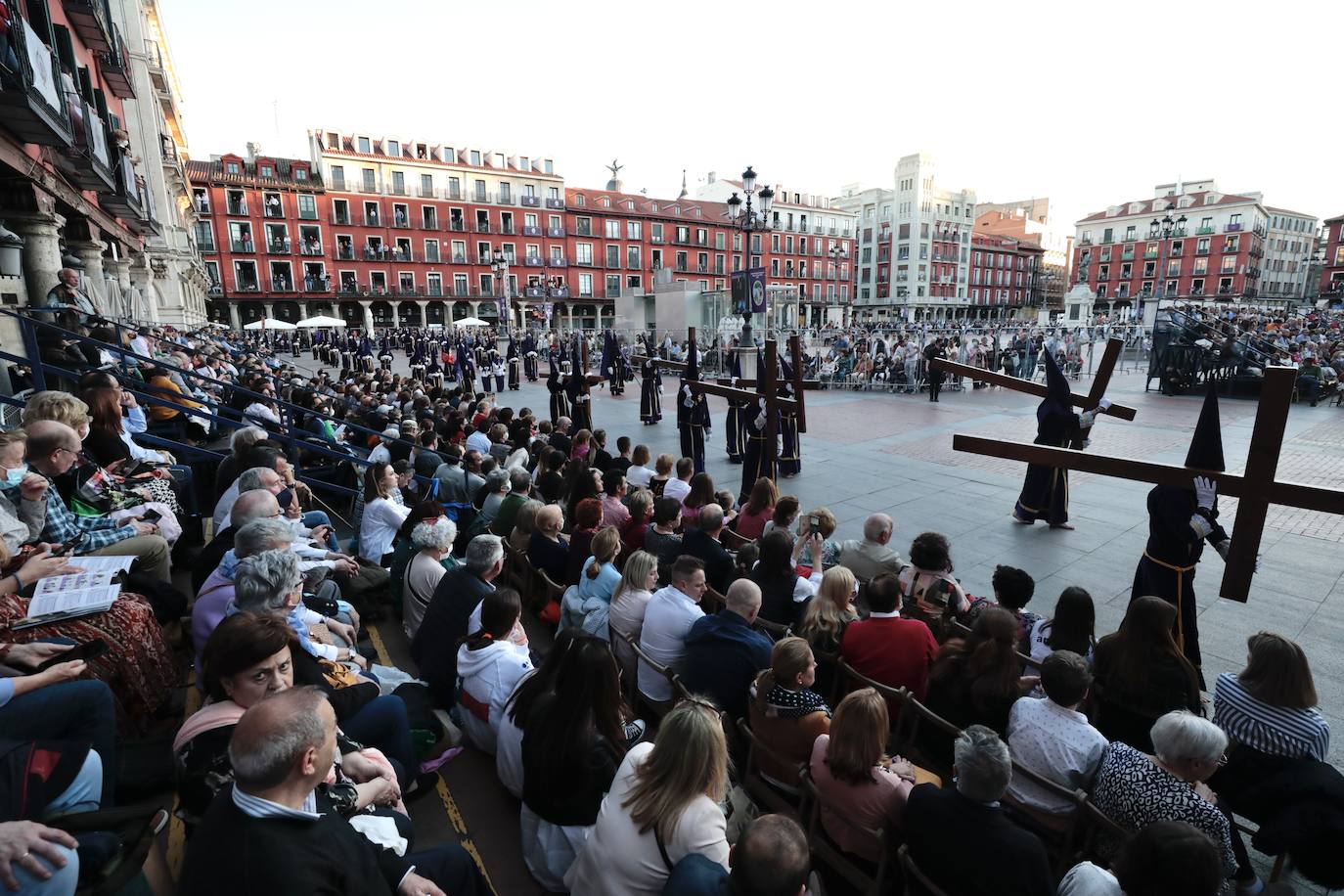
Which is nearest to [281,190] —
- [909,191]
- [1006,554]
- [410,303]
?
[410,303]

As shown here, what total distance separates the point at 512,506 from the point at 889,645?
358cm

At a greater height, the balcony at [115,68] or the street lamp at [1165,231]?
the balcony at [115,68]

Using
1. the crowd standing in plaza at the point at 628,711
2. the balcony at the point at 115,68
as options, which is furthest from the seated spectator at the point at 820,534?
the balcony at the point at 115,68

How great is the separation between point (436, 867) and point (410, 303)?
179ft

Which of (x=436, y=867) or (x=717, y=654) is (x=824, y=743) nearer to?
(x=717, y=654)

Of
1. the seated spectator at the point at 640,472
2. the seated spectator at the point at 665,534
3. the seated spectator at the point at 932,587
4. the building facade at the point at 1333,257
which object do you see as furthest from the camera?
the building facade at the point at 1333,257

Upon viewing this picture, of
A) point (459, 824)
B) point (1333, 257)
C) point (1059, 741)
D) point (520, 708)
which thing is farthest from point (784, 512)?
point (1333, 257)

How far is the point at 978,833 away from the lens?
2.16 m

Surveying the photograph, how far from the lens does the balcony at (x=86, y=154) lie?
10234mm

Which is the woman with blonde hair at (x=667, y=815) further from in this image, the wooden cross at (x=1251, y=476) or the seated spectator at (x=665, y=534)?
the wooden cross at (x=1251, y=476)

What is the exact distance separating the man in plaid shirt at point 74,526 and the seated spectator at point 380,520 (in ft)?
5.21

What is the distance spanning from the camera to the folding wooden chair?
2.40 m

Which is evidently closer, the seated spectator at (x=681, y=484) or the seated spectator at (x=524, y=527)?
the seated spectator at (x=524, y=527)

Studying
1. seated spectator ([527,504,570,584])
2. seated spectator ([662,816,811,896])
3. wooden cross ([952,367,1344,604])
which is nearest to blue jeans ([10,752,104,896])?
seated spectator ([662,816,811,896])
